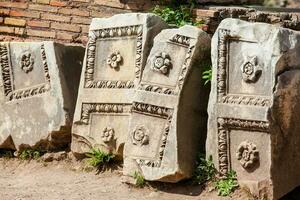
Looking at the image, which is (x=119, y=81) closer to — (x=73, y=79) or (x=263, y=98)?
(x=73, y=79)

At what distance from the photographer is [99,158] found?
5531mm

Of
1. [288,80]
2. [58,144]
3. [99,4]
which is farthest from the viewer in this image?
[99,4]

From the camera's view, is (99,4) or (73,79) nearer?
(73,79)

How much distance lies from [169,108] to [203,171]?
0.50 meters

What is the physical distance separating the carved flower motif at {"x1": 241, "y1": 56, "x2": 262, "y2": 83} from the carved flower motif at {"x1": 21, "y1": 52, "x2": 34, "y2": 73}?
6.54 feet

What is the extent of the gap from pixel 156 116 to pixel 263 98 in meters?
0.84

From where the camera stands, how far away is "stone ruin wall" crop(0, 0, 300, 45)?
20.7ft

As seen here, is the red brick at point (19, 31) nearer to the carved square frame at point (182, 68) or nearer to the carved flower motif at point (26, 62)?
the carved flower motif at point (26, 62)

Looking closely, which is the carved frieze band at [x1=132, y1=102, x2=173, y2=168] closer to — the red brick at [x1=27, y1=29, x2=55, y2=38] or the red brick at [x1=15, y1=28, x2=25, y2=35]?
the red brick at [x1=27, y1=29, x2=55, y2=38]

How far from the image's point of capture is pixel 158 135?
5105 millimetres

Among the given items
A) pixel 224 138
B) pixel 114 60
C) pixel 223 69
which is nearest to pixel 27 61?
pixel 114 60

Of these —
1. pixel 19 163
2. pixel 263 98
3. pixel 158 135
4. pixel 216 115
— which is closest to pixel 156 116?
pixel 158 135

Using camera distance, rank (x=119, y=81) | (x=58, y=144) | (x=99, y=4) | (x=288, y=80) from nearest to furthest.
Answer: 1. (x=288, y=80)
2. (x=119, y=81)
3. (x=58, y=144)
4. (x=99, y=4)

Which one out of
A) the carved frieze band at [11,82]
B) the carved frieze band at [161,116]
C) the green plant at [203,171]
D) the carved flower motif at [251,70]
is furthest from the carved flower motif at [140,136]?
the carved frieze band at [11,82]
